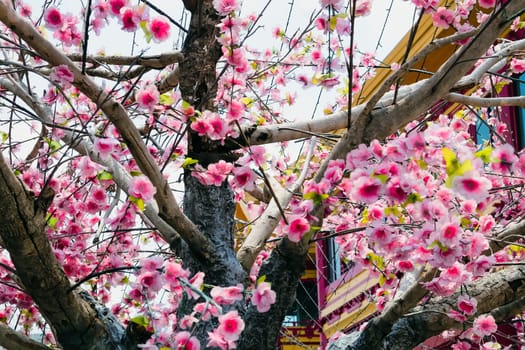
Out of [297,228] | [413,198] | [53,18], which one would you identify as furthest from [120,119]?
[413,198]

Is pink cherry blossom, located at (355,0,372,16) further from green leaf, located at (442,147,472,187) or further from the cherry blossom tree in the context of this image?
green leaf, located at (442,147,472,187)

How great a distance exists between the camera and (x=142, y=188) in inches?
135

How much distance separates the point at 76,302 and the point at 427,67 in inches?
333

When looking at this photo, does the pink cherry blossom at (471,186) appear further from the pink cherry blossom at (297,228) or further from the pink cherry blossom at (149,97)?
the pink cherry blossom at (149,97)

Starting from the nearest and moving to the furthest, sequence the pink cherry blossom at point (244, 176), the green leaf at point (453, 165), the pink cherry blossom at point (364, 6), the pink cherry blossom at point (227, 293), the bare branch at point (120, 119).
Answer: the green leaf at point (453, 165) < the bare branch at point (120, 119) < the pink cherry blossom at point (227, 293) < the pink cherry blossom at point (244, 176) < the pink cherry blossom at point (364, 6)

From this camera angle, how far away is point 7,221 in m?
3.21

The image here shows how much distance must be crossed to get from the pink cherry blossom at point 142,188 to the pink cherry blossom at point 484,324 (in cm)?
219

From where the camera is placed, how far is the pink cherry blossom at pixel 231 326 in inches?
125

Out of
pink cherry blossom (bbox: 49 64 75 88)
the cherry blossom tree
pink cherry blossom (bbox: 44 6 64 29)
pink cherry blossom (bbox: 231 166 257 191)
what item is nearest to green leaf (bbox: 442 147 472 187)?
the cherry blossom tree

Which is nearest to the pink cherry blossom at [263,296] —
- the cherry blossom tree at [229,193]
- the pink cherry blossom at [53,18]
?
the cherry blossom tree at [229,193]

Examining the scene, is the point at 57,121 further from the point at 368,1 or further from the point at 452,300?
the point at 452,300

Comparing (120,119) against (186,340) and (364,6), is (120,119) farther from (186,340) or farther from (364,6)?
(364,6)

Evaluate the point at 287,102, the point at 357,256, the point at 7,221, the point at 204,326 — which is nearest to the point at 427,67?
the point at 287,102

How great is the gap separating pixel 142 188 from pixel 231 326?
0.81 m
